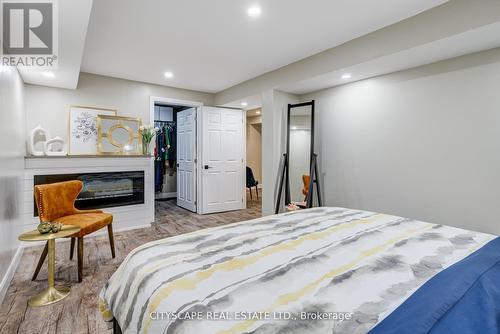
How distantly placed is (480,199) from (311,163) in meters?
1.94

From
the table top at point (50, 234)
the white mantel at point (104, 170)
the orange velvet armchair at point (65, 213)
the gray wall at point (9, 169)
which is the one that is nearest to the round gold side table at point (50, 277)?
the table top at point (50, 234)

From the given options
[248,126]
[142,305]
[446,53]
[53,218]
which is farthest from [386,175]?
[248,126]

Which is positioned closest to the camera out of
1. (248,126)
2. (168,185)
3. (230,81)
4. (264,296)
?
(264,296)

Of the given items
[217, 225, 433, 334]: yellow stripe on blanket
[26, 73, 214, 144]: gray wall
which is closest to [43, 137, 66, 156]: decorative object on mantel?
[26, 73, 214, 144]: gray wall

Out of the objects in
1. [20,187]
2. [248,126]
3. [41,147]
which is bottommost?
[20,187]

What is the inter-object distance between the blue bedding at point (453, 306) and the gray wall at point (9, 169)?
283 cm

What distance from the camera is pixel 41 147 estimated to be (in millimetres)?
3561

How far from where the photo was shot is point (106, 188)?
3.84 metres

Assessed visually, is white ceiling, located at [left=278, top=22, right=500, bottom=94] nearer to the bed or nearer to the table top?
the bed

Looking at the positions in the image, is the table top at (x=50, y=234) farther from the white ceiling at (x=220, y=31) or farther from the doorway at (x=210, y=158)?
the doorway at (x=210, y=158)

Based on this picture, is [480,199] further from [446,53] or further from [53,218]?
[53,218]

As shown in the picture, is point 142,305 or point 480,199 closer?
point 142,305

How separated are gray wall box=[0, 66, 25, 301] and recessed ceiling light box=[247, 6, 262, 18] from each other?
86.4 inches

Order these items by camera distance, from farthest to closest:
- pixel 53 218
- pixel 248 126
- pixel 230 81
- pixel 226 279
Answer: pixel 248 126 < pixel 230 81 < pixel 53 218 < pixel 226 279
